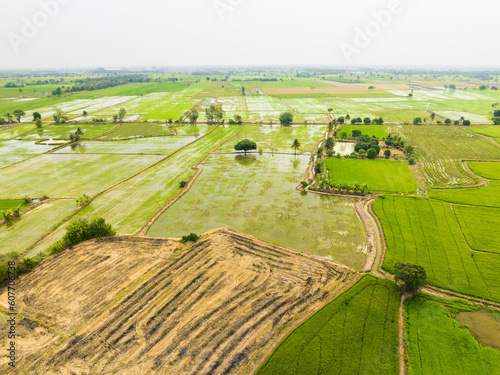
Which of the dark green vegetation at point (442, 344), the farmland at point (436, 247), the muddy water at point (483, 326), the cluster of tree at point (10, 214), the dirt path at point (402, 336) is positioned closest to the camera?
the dark green vegetation at point (442, 344)

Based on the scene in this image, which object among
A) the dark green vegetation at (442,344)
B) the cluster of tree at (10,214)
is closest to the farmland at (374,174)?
the dark green vegetation at (442,344)

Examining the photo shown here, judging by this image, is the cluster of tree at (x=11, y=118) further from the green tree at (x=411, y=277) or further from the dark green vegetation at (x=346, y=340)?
the green tree at (x=411, y=277)

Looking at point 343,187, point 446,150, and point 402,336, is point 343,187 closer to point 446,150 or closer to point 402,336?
point 402,336

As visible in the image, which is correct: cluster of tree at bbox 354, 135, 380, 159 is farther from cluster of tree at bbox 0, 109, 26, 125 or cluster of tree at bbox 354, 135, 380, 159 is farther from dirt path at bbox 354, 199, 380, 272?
cluster of tree at bbox 0, 109, 26, 125

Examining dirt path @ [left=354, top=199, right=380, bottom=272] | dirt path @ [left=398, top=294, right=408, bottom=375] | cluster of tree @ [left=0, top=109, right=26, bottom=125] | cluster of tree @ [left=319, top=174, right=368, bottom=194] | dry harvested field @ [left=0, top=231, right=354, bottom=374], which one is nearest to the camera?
dirt path @ [left=398, top=294, right=408, bottom=375]

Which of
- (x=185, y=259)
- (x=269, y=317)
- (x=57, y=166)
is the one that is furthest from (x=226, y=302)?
(x=57, y=166)

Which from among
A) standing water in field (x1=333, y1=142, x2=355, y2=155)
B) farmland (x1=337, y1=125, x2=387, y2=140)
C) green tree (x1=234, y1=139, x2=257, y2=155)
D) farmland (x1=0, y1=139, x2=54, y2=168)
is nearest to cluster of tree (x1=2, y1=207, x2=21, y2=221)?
farmland (x1=0, y1=139, x2=54, y2=168)
